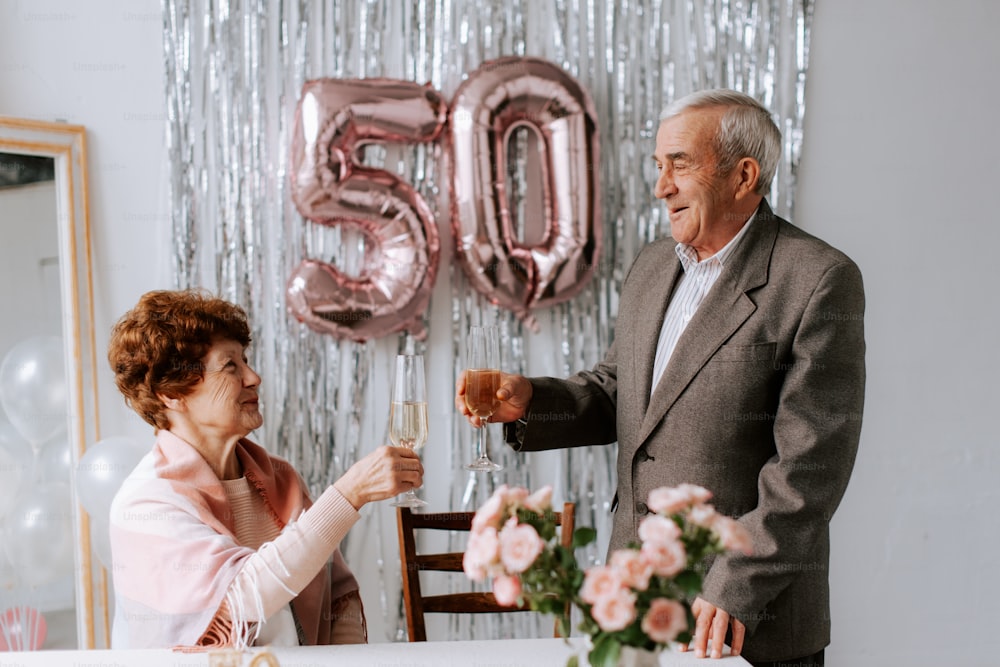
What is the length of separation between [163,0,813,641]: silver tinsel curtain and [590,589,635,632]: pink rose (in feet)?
5.77

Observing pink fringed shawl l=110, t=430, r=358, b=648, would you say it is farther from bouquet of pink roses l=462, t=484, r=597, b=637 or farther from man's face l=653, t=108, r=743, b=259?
man's face l=653, t=108, r=743, b=259

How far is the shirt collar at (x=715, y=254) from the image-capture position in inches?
73.4

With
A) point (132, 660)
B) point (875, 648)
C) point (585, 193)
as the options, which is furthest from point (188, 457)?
point (875, 648)

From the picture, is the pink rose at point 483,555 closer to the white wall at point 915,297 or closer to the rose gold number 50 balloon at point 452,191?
the rose gold number 50 balloon at point 452,191

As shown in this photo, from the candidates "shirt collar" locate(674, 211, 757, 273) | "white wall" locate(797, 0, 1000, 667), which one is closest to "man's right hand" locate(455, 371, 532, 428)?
"shirt collar" locate(674, 211, 757, 273)

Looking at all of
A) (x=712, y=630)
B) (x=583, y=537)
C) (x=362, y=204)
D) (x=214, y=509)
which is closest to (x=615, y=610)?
(x=583, y=537)

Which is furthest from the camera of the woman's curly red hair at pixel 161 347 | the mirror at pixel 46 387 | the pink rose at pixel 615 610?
the mirror at pixel 46 387

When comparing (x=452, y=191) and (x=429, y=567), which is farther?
(x=452, y=191)

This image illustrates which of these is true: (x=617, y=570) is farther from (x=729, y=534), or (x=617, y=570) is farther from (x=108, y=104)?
(x=108, y=104)

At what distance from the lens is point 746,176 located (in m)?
1.86

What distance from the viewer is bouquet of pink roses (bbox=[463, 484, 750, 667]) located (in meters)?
1.00

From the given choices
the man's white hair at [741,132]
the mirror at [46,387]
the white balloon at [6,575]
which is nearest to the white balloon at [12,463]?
the mirror at [46,387]

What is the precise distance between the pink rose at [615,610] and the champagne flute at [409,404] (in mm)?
782

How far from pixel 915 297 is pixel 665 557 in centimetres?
227
